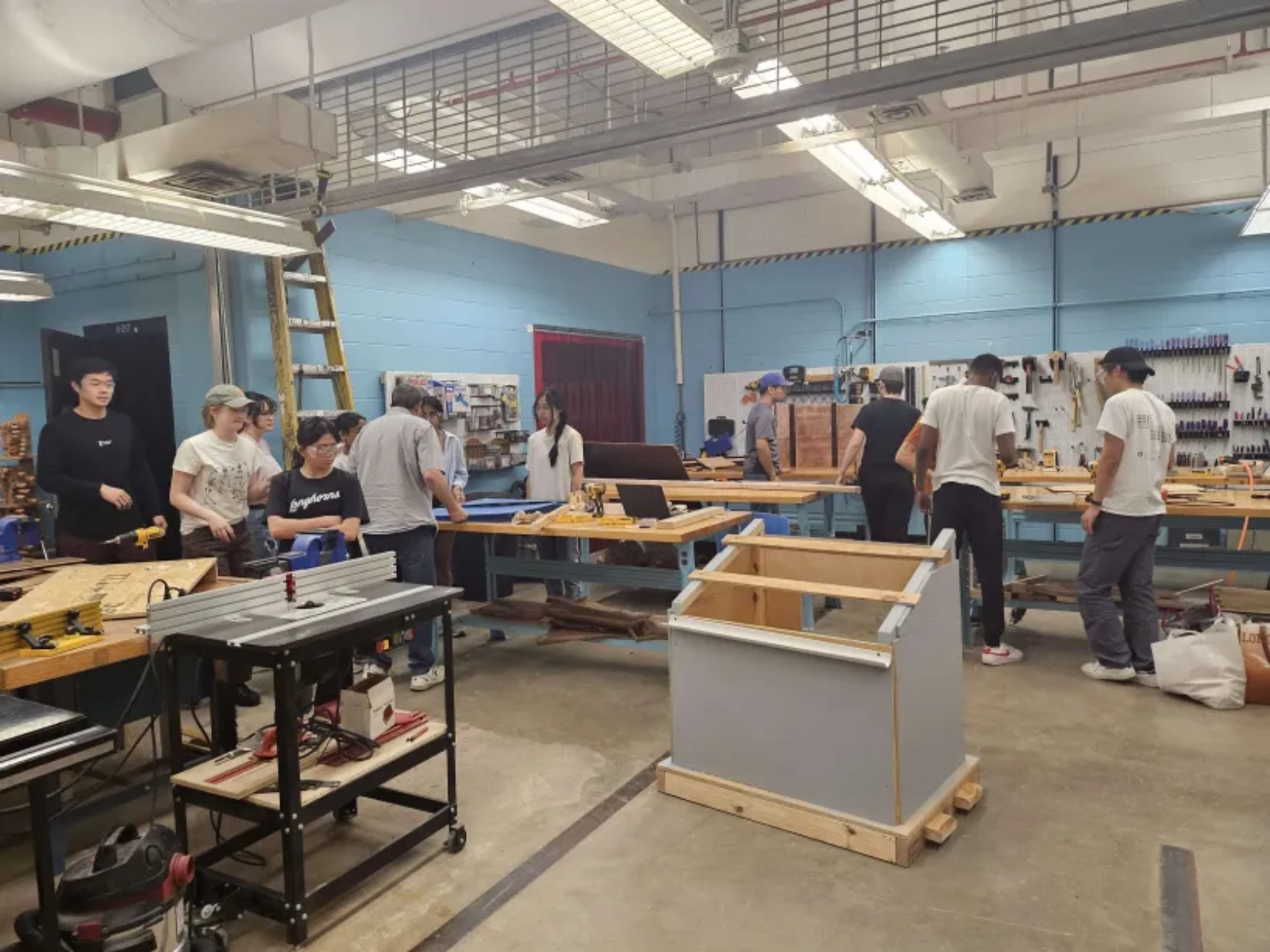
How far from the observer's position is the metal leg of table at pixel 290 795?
2.01 meters

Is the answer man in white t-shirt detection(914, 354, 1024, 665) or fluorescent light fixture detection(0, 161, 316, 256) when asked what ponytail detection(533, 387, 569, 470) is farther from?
man in white t-shirt detection(914, 354, 1024, 665)

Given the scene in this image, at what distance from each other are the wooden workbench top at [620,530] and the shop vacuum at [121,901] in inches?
89.3

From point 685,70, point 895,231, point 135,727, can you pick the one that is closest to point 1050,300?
point 895,231

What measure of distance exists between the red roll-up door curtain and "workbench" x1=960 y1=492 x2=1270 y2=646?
388 cm

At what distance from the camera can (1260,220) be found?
572 centimetres

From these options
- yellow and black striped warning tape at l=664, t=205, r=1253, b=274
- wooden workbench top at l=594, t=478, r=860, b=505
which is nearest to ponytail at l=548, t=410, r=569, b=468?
wooden workbench top at l=594, t=478, r=860, b=505

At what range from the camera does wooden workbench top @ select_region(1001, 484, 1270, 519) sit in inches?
154

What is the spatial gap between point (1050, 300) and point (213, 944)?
733cm

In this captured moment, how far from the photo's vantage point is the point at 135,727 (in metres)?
3.58

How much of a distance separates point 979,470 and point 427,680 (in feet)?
9.19

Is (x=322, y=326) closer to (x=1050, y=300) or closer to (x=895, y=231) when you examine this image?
(x=895, y=231)

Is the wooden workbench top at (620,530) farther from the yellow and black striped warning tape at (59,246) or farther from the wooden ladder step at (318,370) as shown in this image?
the yellow and black striped warning tape at (59,246)

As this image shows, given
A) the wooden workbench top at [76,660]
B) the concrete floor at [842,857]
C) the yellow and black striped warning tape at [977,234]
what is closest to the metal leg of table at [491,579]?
the concrete floor at [842,857]

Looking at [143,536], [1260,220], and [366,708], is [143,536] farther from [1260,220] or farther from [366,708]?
[1260,220]
